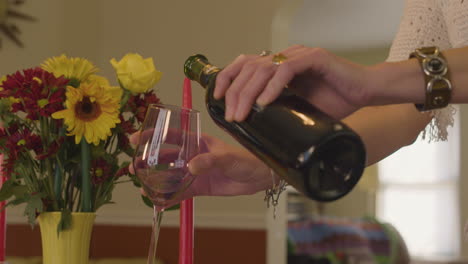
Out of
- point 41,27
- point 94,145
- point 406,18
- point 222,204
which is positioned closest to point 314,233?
point 222,204

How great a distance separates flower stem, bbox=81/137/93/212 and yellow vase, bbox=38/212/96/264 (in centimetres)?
2

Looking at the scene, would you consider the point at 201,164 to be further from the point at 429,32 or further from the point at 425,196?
the point at 425,196

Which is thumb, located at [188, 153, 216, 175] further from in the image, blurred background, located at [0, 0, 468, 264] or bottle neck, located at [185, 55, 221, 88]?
blurred background, located at [0, 0, 468, 264]

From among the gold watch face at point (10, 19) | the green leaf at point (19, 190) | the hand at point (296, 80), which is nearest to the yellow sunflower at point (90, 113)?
the green leaf at point (19, 190)

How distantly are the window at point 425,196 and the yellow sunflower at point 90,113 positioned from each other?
6.72 m

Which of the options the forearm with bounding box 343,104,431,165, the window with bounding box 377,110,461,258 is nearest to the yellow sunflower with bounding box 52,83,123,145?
the forearm with bounding box 343,104,431,165

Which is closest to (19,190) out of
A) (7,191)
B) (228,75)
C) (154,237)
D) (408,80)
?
(7,191)

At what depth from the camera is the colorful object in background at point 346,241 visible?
4.57 metres

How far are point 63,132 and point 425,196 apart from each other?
7.05 meters

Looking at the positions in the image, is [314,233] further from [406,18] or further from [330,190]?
[330,190]

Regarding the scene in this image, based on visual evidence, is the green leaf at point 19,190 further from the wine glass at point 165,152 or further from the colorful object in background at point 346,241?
the colorful object in background at point 346,241

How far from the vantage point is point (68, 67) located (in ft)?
2.74

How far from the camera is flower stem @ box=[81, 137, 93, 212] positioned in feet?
2.60

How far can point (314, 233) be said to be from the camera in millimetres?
4645
